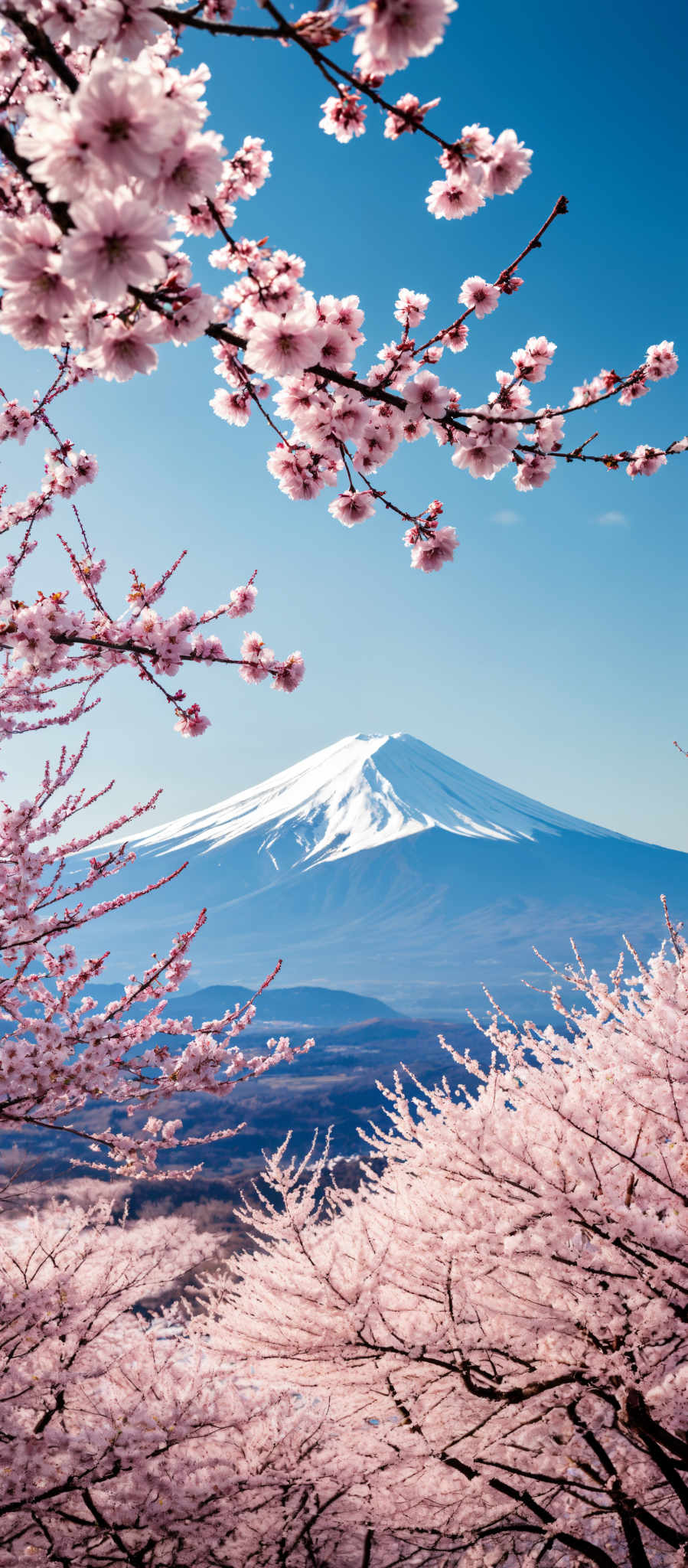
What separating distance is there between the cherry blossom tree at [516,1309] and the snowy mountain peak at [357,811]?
546ft

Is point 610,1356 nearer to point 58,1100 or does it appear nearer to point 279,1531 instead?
point 58,1100

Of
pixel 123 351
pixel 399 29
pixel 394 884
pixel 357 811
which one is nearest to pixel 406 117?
pixel 399 29

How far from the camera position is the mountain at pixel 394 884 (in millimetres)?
152875

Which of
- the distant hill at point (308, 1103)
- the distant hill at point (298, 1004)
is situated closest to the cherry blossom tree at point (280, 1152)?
the distant hill at point (308, 1103)

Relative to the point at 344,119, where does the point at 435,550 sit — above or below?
below

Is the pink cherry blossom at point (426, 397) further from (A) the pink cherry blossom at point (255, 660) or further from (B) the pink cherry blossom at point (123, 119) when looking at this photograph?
(A) the pink cherry blossom at point (255, 660)

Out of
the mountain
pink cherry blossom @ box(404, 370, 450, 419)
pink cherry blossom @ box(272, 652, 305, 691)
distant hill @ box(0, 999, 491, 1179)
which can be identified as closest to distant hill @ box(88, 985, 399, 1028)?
the mountain

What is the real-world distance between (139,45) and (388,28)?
0.55m

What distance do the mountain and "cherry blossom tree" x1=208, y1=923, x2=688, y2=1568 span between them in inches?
5655

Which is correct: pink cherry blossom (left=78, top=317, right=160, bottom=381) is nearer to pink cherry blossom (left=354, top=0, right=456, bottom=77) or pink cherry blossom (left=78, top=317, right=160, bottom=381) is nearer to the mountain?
pink cherry blossom (left=354, top=0, right=456, bottom=77)

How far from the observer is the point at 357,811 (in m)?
178

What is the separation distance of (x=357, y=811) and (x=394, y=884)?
68.1ft

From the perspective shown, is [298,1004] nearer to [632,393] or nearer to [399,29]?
[632,393]

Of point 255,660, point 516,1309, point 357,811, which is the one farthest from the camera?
point 357,811
